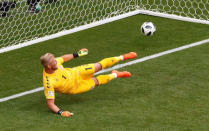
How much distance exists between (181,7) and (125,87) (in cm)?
357

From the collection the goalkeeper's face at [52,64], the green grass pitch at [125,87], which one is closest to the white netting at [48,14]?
the green grass pitch at [125,87]

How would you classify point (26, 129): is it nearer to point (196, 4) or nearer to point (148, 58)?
point (148, 58)

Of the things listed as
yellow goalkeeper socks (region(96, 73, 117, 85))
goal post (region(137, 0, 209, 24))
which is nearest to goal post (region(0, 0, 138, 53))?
goal post (region(137, 0, 209, 24))

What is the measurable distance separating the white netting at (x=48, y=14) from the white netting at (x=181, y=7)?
13.1 inches

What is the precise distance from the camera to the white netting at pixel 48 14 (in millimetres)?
8883

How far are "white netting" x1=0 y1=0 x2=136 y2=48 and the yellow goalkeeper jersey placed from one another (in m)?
2.92

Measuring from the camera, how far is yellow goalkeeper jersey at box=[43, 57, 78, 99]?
5.64m

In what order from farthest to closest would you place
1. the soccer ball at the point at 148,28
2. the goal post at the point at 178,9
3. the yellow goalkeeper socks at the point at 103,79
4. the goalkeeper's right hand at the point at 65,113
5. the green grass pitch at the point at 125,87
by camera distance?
the goal post at the point at 178,9 → the soccer ball at the point at 148,28 → the yellow goalkeeper socks at the point at 103,79 → the goalkeeper's right hand at the point at 65,113 → the green grass pitch at the point at 125,87

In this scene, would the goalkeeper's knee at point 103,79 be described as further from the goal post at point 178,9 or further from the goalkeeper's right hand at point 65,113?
the goal post at point 178,9

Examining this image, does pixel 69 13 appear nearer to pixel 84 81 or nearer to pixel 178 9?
pixel 178 9

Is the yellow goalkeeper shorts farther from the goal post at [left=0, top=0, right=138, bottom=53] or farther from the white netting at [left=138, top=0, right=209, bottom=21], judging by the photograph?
the white netting at [left=138, top=0, right=209, bottom=21]

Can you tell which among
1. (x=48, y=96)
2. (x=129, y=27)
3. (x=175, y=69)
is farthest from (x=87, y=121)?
(x=129, y=27)

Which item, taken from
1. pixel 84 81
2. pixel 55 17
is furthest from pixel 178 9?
pixel 84 81

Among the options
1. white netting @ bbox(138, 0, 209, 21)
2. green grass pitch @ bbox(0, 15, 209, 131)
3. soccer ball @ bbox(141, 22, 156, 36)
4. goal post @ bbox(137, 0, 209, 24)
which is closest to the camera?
green grass pitch @ bbox(0, 15, 209, 131)
